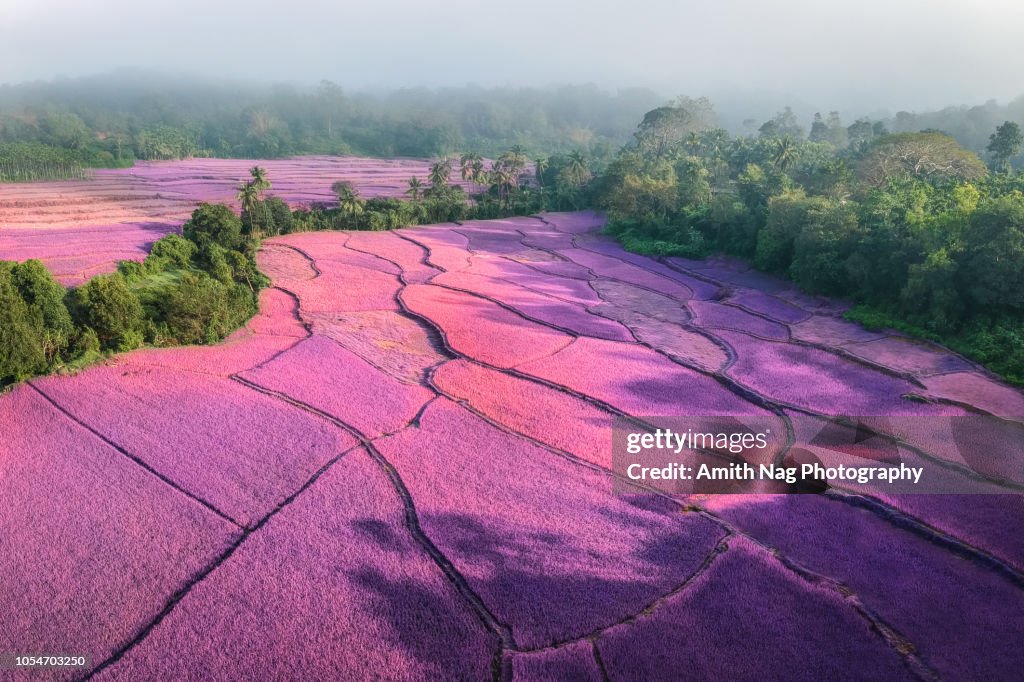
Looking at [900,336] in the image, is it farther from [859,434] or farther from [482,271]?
[482,271]

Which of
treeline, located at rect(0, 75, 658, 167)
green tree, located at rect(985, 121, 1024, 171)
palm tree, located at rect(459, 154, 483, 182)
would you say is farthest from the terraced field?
treeline, located at rect(0, 75, 658, 167)

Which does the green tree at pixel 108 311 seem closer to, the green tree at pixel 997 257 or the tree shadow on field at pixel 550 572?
the tree shadow on field at pixel 550 572

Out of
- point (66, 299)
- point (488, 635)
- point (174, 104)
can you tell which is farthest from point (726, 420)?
point (174, 104)

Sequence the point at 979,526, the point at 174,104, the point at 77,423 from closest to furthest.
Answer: the point at 979,526 < the point at 77,423 < the point at 174,104

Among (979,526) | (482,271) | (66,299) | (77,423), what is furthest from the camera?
(482,271)

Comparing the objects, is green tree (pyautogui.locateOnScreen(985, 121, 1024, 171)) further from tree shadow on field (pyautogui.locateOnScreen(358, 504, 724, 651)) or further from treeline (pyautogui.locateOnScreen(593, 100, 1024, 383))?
tree shadow on field (pyautogui.locateOnScreen(358, 504, 724, 651))

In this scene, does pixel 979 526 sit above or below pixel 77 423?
below

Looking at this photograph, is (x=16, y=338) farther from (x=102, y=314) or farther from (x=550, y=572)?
(x=550, y=572)
